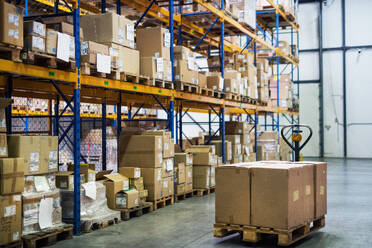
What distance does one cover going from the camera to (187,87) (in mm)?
10102

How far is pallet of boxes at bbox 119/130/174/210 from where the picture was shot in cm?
855

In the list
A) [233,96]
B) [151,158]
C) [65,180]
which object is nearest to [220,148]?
[233,96]

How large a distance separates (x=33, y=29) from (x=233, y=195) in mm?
3364

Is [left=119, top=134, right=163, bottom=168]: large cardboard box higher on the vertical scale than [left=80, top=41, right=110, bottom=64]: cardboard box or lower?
lower

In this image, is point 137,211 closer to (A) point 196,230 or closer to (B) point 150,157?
(B) point 150,157

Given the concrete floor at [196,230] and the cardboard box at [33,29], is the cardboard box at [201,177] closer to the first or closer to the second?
the concrete floor at [196,230]

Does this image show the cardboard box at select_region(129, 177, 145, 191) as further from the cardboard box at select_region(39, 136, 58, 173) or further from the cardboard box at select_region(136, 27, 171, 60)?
the cardboard box at select_region(136, 27, 171, 60)

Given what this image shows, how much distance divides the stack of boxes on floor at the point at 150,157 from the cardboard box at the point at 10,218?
2889 millimetres

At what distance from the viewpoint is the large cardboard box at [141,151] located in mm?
8547

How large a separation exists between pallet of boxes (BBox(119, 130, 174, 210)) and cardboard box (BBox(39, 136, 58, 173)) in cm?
203

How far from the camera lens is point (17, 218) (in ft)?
18.1

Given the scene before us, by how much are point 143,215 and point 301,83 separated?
1846 cm

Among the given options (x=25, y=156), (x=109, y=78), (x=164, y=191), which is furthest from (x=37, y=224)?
(x=164, y=191)

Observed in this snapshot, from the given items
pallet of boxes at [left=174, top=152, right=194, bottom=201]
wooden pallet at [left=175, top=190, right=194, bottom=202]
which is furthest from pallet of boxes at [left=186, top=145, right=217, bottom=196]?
pallet of boxes at [left=174, top=152, right=194, bottom=201]
